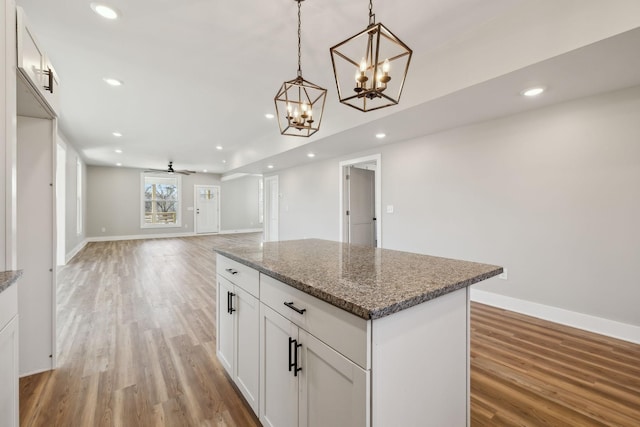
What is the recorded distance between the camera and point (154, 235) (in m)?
10.4

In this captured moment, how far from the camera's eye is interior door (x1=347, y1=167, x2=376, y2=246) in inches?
220

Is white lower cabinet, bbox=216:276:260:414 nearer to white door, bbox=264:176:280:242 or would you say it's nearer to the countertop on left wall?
the countertop on left wall

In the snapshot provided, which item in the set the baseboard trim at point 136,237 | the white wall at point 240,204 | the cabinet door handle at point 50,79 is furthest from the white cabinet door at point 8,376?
the white wall at point 240,204

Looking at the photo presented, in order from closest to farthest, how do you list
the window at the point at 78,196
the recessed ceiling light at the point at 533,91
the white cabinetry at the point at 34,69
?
the white cabinetry at the point at 34,69 < the recessed ceiling light at the point at 533,91 < the window at the point at 78,196

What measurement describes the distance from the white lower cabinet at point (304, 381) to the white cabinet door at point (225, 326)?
514 millimetres

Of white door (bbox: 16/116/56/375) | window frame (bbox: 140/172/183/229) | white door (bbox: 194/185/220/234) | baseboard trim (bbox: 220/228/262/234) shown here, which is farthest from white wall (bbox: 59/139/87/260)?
baseboard trim (bbox: 220/228/262/234)

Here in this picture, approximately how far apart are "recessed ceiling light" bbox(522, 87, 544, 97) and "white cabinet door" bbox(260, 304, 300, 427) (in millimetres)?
2883

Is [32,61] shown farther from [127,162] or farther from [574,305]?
[127,162]

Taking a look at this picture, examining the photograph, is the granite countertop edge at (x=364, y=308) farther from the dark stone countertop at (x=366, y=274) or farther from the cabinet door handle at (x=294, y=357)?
the cabinet door handle at (x=294, y=357)

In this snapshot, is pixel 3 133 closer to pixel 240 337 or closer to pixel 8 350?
pixel 8 350

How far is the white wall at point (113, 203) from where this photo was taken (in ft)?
30.6

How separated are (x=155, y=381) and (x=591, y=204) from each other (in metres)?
4.13

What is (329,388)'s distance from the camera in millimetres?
1052

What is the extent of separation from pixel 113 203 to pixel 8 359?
33.9 ft
